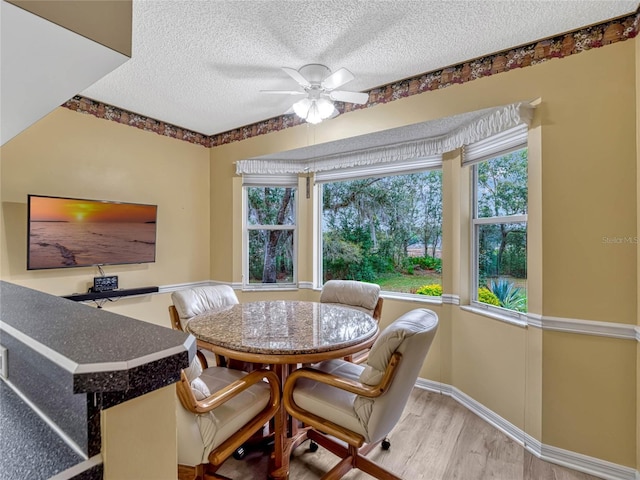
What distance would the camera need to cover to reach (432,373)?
2.84 metres

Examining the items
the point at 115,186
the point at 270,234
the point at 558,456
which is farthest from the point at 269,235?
the point at 558,456

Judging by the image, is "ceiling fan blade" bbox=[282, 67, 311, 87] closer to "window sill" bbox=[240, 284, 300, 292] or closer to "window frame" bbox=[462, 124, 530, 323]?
"window frame" bbox=[462, 124, 530, 323]

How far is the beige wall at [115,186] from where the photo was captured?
2568mm

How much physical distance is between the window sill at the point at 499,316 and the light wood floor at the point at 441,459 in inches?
31.2

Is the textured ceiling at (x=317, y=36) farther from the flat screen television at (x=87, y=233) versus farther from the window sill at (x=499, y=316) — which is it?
the window sill at (x=499, y=316)

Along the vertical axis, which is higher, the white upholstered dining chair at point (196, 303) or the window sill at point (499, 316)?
the white upholstered dining chair at point (196, 303)

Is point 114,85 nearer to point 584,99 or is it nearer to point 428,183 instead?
point 428,183

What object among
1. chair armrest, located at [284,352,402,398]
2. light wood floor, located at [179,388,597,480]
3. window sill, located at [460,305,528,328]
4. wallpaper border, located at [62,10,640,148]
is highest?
wallpaper border, located at [62,10,640,148]

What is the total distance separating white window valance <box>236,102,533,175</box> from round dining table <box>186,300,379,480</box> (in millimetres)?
1622

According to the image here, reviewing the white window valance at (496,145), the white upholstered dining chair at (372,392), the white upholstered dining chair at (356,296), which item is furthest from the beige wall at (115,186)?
the white window valance at (496,145)

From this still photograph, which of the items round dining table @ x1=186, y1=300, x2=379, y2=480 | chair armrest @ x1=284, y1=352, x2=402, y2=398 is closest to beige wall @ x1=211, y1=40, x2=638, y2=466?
round dining table @ x1=186, y1=300, x2=379, y2=480

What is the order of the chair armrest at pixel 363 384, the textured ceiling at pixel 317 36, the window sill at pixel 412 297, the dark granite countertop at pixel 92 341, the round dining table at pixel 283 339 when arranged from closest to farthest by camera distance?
the dark granite countertop at pixel 92 341
the chair armrest at pixel 363 384
the round dining table at pixel 283 339
the textured ceiling at pixel 317 36
the window sill at pixel 412 297

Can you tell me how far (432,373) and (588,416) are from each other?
1.14m

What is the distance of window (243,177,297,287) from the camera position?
151 inches
